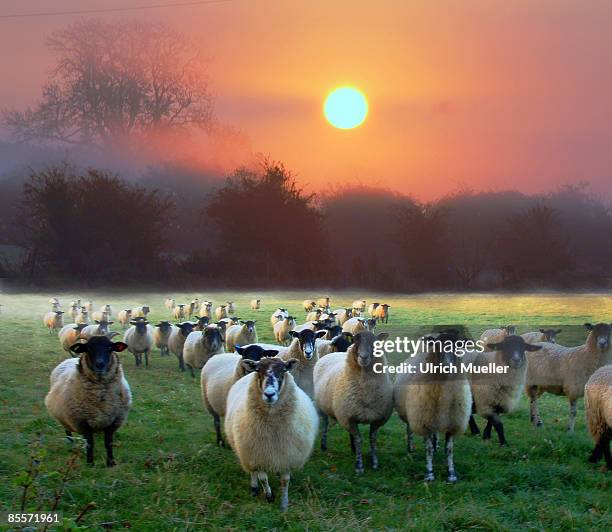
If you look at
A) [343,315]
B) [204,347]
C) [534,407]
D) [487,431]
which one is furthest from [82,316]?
[487,431]

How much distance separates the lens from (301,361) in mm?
9484

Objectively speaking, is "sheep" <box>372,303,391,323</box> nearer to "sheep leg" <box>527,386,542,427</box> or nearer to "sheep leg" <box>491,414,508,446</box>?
"sheep leg" <box>527,386,542,427</box>

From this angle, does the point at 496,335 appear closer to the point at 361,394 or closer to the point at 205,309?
the point at 361,394

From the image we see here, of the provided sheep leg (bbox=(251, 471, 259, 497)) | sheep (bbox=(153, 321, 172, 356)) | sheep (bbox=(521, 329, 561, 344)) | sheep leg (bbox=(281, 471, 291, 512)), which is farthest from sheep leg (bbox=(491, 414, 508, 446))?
sheep (bbox=(153, 321, 172, 356))

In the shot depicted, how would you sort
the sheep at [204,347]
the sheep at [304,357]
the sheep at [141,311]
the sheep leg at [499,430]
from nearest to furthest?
the sheep leg at [499,430], the sheep at [304,357], the sheep at [204,347], the sheep at [141,311]

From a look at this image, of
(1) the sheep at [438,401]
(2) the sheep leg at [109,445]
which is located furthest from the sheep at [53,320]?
(1) the sheep at [438,401]

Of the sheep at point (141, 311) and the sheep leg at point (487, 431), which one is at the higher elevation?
the sheep at point (141, 311)

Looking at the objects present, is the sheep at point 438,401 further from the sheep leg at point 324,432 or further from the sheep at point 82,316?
the sheep at point 82,316

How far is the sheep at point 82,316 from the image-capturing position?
2197cm

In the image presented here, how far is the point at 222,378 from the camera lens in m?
8.65

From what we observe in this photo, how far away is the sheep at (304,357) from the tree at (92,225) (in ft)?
48.8

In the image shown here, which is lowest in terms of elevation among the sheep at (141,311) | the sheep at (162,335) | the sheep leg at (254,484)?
the sheep leg at (254,484)

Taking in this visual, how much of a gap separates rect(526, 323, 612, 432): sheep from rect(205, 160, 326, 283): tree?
544 inches

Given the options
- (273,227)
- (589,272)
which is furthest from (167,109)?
(589,272)
